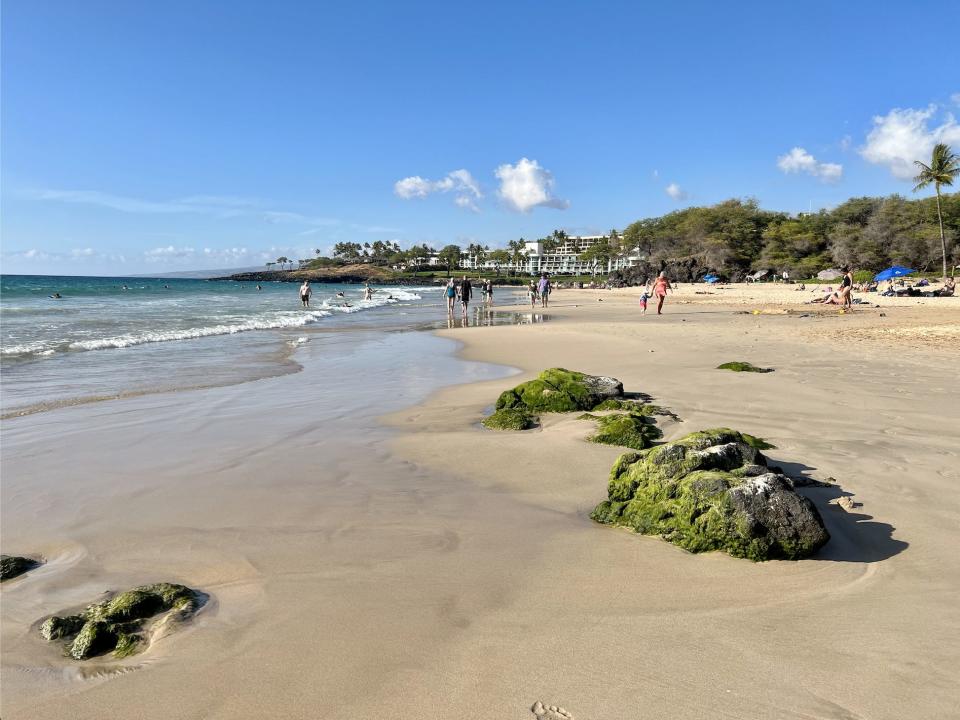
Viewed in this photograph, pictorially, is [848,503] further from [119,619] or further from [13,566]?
[13,566]

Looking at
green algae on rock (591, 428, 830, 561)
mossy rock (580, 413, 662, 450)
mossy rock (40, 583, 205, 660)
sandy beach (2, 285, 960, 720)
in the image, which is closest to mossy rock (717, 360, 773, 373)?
sandy beach (2, 285, 960, 720)

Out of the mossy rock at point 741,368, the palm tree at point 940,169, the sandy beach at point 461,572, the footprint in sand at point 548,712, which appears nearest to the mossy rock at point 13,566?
the sandy beach at point 461,572

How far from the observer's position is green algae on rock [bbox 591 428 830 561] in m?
3.79

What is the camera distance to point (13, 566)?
3.84m

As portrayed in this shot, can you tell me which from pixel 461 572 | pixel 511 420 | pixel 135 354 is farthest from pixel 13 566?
pixel 135 354

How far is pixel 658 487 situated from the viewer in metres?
4.35

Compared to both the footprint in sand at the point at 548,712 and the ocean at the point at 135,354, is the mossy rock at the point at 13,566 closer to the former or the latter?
the footprint in sand at the point at 548,712

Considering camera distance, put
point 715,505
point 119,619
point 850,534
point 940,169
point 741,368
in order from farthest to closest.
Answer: point 940,169 < point 741,368 < point 850,534 < point 715,505 < point 119,619

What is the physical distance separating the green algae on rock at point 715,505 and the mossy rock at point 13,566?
407 centimetres

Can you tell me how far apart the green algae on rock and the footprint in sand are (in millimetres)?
1847

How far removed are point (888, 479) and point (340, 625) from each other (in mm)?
4847

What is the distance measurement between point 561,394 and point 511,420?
3.19 ft

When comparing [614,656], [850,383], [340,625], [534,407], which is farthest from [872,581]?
[850,383]

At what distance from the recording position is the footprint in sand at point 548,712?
2455mm
